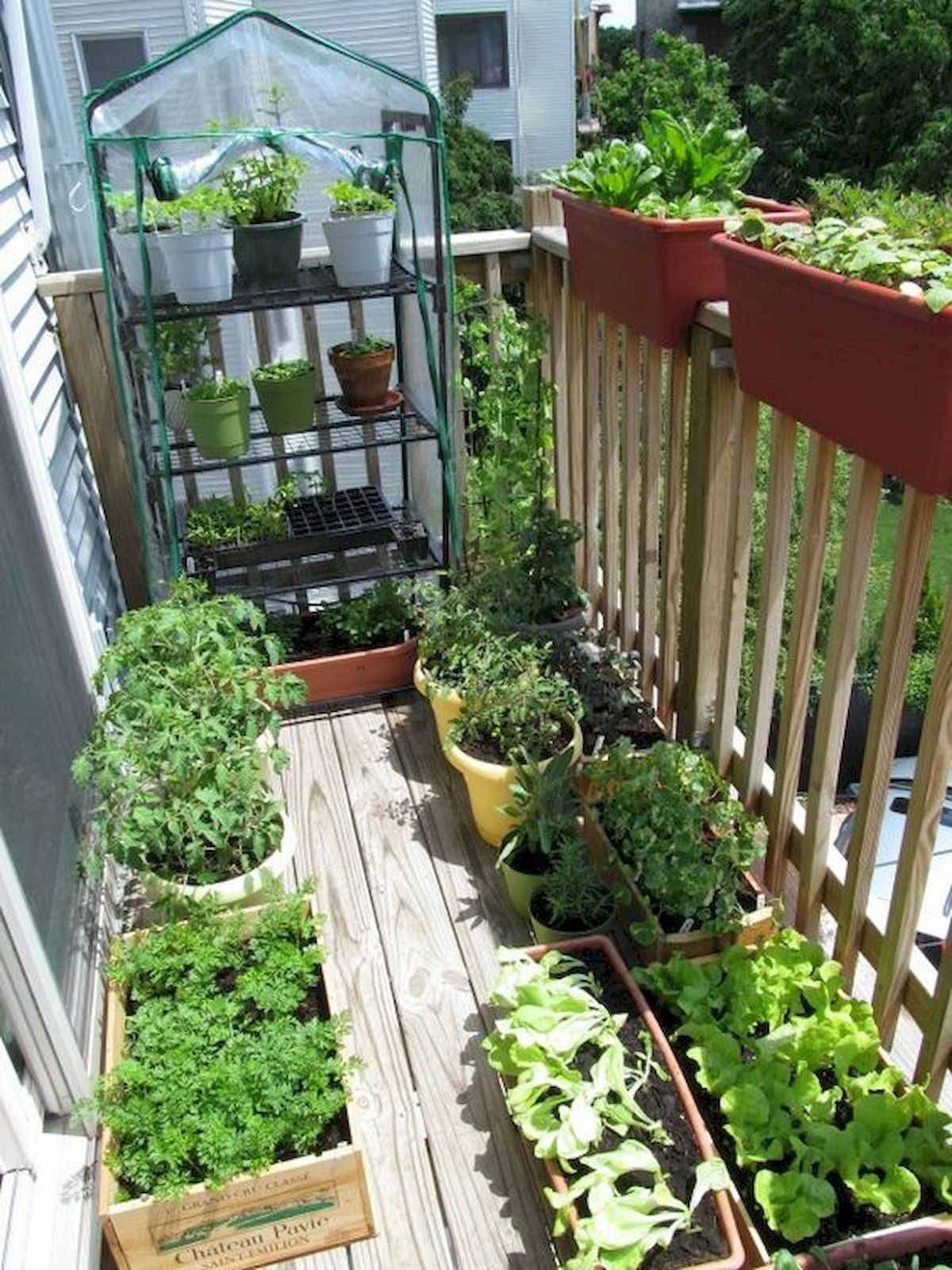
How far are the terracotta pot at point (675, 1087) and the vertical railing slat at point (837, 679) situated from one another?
1.33 feet

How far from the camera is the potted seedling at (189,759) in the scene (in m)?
1.95

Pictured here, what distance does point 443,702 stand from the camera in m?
2.55

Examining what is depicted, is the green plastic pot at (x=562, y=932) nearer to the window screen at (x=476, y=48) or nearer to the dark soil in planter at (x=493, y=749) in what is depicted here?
the dark soil in planter at (x=493, y=749)

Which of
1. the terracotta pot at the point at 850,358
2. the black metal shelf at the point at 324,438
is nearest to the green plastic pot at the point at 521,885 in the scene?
the terracotta pot at the point at 850,358

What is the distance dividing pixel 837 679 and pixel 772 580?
0.24m

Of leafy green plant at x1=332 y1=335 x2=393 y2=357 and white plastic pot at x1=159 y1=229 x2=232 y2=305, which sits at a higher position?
white plastic pot at x1=159 y1=229 x2=232 y2=305

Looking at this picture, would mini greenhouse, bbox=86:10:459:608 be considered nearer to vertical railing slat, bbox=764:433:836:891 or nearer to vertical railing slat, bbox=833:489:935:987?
vertical railing slat, bbox=764:433:836:891

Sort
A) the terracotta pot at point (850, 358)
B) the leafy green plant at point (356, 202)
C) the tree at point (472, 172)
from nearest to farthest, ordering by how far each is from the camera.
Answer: the terracotta pot at point (850, 358) < the leafy green plant at point (356, 202) < the tree at point (472, 172)

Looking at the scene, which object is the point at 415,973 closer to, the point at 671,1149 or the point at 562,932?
the point at 562,932

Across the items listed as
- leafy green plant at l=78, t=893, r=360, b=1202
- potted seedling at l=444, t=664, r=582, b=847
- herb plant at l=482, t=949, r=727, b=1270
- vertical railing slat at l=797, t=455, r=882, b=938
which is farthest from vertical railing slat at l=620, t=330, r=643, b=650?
leafy green plant at l=78, t=893, r=360, b=1202

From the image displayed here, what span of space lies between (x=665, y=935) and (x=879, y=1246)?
0.62m

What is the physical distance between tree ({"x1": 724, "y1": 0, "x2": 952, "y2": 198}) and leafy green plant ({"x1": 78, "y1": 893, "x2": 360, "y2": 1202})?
1804 centimetres

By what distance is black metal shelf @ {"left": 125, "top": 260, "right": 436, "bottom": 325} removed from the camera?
2562 millimetres

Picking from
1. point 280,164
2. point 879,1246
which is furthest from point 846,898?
point 280,164
